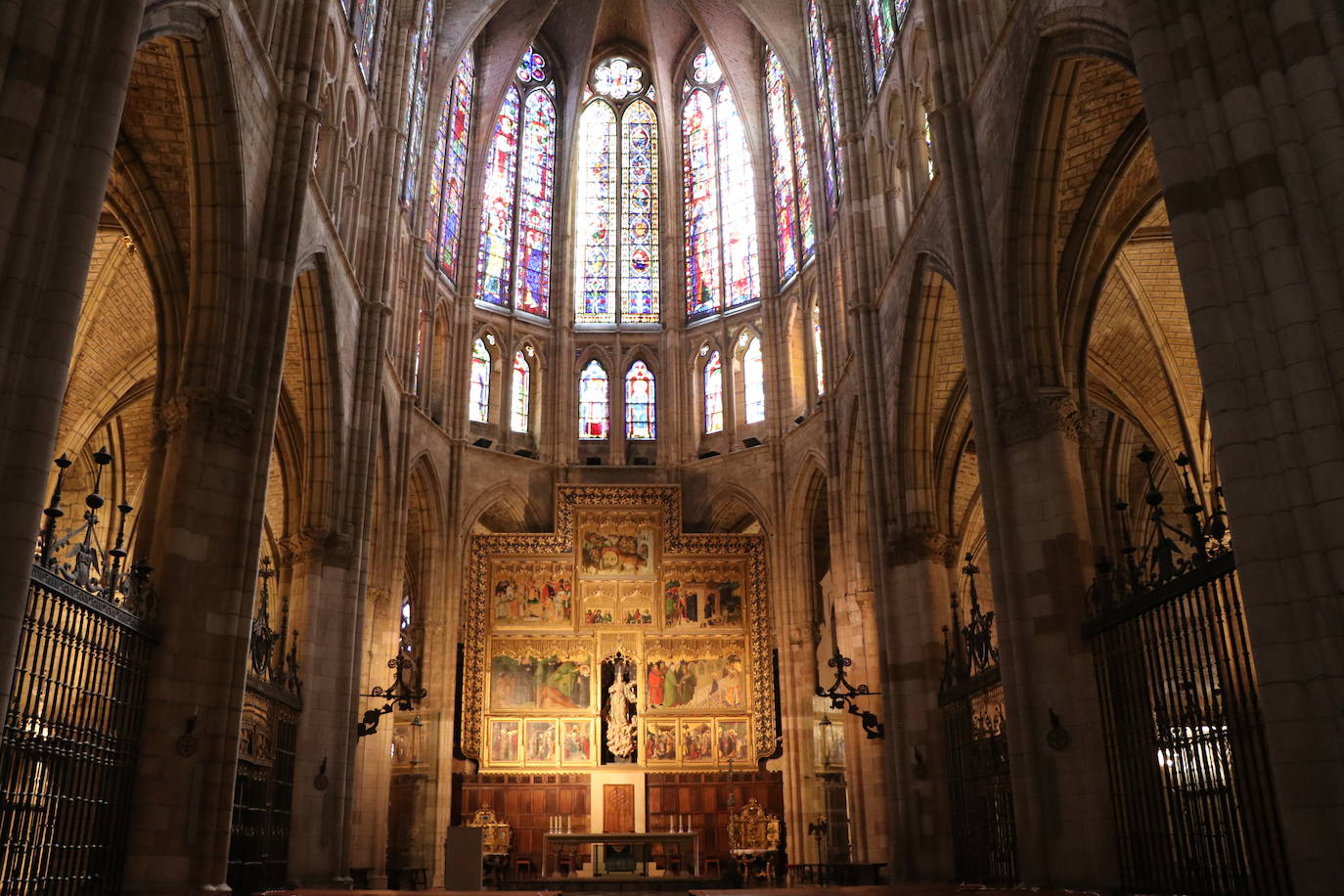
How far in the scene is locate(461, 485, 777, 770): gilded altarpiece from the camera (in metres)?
29.4

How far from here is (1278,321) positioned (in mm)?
8750

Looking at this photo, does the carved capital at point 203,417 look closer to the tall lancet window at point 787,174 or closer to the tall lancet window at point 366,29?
the tall lancet window at point 366,29

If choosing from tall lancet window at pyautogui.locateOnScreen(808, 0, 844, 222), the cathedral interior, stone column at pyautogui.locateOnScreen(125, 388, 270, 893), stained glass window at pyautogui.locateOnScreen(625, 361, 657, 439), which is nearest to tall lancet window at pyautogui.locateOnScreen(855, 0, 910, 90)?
the cathedral interior

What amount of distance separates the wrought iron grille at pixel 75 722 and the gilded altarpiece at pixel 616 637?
1673 cm

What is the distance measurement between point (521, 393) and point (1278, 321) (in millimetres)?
26770

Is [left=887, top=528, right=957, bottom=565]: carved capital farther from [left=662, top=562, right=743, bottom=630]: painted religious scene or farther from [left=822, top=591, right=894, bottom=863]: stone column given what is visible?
Answer: [left=662, top=562, right=743, bottom=630]: painted religious scene

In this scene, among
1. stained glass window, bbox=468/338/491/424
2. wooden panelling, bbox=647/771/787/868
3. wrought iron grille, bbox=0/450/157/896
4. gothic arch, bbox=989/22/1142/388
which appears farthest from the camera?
stained glass window, bbox=468/338/491/424

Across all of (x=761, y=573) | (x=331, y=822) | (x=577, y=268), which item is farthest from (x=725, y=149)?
(x=331, y=822)

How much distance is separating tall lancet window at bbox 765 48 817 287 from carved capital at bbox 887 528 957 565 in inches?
458

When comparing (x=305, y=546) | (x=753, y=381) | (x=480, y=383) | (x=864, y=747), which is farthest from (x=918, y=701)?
(x=480, y=383)

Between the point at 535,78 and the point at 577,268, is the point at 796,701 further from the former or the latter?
the point at 535,78

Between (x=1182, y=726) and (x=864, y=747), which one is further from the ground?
(x=864, y=747)

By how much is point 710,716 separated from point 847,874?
7320 millimetres

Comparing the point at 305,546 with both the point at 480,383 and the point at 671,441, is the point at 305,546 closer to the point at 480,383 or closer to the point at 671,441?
the point at 480,383
